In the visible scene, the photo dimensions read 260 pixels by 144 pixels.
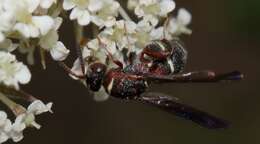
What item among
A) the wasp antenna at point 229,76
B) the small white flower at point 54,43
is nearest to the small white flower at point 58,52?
the small white flower at point 54,43

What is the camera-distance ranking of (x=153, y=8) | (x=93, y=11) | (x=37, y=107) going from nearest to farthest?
(x=37, y=107), (x=93, y=11), (x=153, y=8)

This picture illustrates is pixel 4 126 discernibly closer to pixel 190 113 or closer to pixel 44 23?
pixel 44 23

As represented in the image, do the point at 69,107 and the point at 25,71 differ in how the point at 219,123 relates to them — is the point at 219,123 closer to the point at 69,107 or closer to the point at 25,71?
the point at 25,71

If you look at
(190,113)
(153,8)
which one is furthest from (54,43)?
(190,113)

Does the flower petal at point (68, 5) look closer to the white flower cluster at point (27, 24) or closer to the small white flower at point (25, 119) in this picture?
the white flower cluster at point (27, 24)

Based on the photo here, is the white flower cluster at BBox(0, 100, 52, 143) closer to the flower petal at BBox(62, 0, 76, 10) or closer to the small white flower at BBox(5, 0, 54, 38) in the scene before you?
the small white flower at BBox(5, 0, 54, 38)

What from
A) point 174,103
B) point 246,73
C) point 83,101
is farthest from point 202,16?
point 174,103

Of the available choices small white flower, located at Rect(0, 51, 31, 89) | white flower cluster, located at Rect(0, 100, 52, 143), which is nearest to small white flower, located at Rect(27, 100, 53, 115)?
white flower cluster, located at Rect(0, 100, 52, 143)
